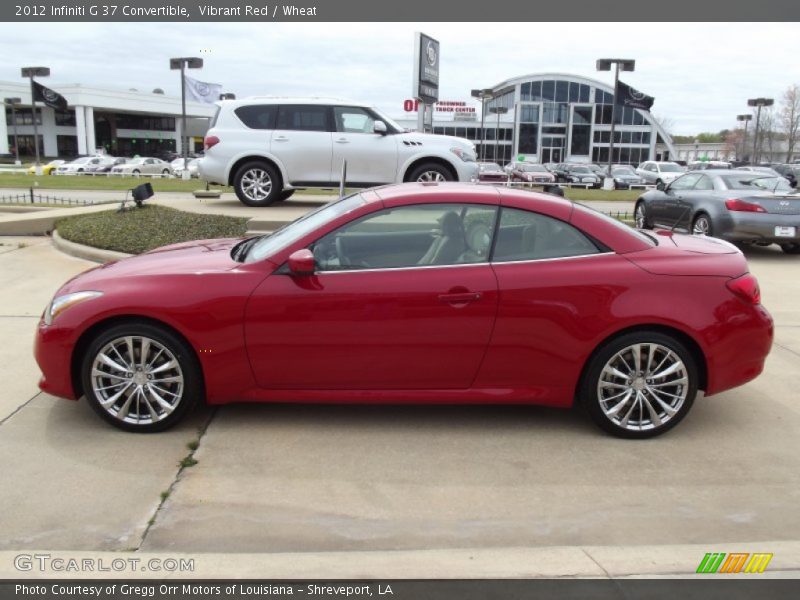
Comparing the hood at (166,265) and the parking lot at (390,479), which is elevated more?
the hood at (166,265)

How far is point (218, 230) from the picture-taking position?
9797 millimetres

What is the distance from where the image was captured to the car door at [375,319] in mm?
4113

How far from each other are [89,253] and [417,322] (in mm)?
6813

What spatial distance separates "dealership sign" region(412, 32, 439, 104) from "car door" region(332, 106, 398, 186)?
57.0ft

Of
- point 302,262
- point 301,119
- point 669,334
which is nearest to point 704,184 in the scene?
point 301,119

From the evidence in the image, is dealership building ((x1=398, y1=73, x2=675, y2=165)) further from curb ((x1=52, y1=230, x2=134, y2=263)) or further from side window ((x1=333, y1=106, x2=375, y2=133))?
curb ((x1=52, y1=230, x2=134, y2=263))

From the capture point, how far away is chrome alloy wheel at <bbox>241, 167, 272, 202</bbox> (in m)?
12.3

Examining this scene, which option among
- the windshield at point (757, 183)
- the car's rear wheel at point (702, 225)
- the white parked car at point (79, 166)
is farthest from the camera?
the white parked car at point (79, 166)

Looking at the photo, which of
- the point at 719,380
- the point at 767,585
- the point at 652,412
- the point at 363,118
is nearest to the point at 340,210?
the point at 652,412

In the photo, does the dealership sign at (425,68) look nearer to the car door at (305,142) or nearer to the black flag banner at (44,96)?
the car door at (305,142)

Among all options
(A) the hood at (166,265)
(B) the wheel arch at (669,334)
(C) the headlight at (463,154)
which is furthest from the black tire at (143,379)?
(C) the headlight at (463,154)

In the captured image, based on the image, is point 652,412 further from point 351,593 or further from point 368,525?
point 351,593

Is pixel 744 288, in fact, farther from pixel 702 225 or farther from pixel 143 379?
pixel 702 225

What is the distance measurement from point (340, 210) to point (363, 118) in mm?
7813
